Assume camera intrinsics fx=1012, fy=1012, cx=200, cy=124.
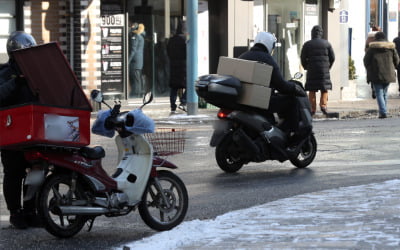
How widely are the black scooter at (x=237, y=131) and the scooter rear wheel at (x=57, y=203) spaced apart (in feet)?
13.6

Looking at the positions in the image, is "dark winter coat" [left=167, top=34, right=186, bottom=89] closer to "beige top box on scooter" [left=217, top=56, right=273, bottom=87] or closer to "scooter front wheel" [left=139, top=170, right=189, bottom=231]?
"beige top box on scooter" [left=217, top=56, right=273, bottom=87]

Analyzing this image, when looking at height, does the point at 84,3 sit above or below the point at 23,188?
above

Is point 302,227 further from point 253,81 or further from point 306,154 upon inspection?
point 306,154

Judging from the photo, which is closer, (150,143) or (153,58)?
(150,143)

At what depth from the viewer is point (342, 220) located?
8281 millimetres

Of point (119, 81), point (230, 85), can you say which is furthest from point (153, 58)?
point (230, 85)

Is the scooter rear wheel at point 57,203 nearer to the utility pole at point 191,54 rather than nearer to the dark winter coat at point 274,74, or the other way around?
the dark winter coat at point 274,74

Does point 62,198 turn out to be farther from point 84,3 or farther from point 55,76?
point 84,3

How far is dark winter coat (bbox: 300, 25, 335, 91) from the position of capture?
832 inches

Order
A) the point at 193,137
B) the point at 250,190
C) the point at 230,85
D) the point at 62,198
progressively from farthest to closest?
1. the point at 193,137
2. the point at 230,85
3. the point at 250,190
4. the point at 62,198

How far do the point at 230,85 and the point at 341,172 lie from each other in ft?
5.50

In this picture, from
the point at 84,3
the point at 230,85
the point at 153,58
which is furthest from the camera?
the point at 153,58

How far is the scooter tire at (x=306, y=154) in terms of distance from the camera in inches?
490

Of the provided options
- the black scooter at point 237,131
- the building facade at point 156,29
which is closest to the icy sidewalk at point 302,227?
the black scooter at point 237,131
